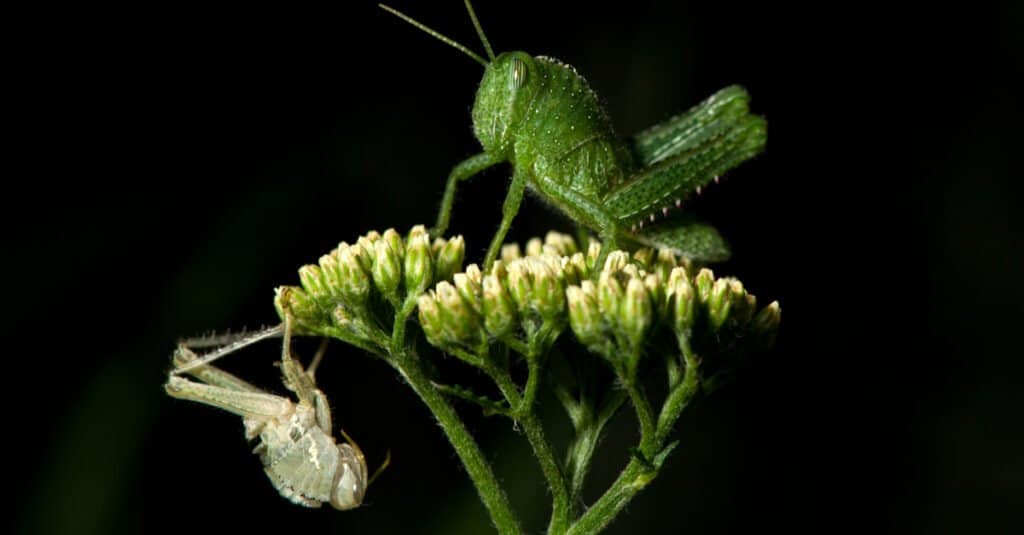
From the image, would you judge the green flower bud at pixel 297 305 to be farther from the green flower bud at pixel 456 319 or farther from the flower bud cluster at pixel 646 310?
the flower bud cluster at pixel 646 310

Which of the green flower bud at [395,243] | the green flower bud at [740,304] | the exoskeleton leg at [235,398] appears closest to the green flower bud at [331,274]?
the green flower bud at [395,243]

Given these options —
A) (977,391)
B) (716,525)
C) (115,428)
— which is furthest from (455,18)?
(977,391)

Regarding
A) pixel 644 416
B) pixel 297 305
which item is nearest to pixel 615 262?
pixel 644 416

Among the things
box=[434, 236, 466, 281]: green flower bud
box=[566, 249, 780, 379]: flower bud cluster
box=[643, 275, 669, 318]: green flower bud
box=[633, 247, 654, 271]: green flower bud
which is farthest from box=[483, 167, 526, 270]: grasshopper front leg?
box=[643, 275, 669, 318]: green flower bud

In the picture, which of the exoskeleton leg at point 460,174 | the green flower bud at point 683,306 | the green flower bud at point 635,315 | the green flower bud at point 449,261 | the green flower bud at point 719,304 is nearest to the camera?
the green flower bud at point 635,315

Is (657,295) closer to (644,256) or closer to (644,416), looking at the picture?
(644,416)
